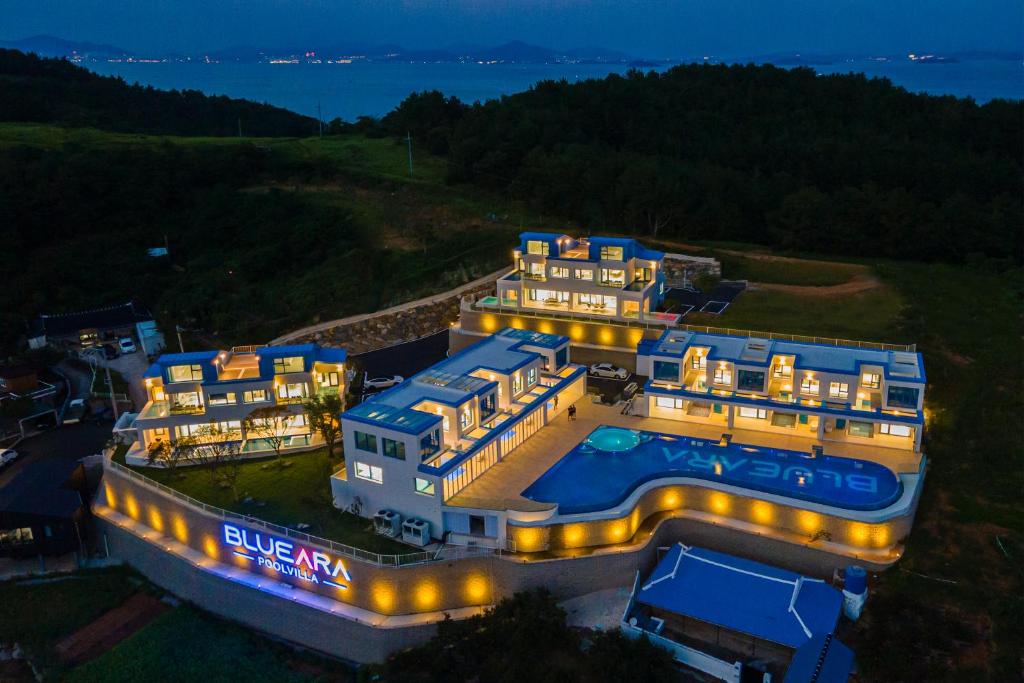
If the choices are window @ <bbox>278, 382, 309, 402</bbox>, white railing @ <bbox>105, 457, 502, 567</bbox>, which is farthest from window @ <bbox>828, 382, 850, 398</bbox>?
window @ <bbox>278, 382, 309, 402</bbox>

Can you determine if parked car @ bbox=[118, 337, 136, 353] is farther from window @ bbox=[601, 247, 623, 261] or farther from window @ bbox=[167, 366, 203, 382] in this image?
window @ bbox=[601, 247, 623, 261]

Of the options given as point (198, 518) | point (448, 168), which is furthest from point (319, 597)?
point (448, 168)

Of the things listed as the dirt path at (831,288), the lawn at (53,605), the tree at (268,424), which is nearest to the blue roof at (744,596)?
the tree at (268,424)

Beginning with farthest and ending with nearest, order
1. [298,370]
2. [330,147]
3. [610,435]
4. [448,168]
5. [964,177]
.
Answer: [330,147], [448,168], [964,177], [298,370], [610,435]

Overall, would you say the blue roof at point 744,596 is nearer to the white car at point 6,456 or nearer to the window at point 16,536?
the window at point 16,536

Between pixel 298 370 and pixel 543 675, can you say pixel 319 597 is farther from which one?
pixel 298 370

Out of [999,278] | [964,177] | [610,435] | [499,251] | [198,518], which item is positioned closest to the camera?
[198,518]

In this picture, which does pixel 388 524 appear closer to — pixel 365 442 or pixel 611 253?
pixel 365 442
